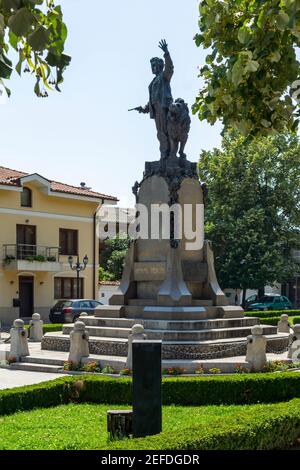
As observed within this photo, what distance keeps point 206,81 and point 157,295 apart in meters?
8.51

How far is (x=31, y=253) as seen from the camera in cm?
3678

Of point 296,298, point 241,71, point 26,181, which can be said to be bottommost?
point 296,298

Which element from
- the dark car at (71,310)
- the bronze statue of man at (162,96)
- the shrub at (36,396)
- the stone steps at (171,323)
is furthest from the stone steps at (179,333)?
the dark car at (71,310)

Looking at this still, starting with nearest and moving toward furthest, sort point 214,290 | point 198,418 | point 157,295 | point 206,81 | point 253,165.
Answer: point 206,81
point 198,418
point 157,295
point 214,290
point 253,165

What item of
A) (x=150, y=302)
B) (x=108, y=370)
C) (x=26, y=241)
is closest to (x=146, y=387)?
(x=108, y=370)

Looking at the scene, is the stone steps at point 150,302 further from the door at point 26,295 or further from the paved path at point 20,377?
the door at point 26,295

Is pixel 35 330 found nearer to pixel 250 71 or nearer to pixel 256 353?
pixel 256 353

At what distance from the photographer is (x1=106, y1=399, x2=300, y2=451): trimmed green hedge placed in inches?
247

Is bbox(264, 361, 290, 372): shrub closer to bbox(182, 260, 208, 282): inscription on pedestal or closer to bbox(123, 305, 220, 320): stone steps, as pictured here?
bbox(123, 305, 220, 320): stone steps

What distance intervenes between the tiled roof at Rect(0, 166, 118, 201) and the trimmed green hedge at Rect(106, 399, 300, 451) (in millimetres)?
28408

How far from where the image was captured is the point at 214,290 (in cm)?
1797

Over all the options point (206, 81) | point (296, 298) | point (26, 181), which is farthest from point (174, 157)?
point (296, 298)

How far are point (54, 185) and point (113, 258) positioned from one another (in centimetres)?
1031
